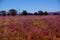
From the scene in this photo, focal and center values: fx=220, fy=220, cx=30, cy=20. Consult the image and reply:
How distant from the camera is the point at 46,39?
10109mm

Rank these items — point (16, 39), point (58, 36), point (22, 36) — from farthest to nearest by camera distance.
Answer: point (58, 36) < point (22, 36) < point (16, 39)

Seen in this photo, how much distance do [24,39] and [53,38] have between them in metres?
1.47

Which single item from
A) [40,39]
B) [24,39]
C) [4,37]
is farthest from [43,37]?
[4,37]

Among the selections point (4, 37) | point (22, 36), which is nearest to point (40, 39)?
point (22, 36)

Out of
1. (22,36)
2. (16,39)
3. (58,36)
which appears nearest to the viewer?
(16,39)

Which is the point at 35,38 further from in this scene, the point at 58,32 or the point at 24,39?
the point at 58,32

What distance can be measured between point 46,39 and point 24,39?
1.07 m

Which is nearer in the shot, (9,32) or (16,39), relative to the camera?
(16,39)

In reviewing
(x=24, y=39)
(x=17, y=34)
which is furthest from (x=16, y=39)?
(x=17, y=34)

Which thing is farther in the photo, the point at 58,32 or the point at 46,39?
the point at 58,32

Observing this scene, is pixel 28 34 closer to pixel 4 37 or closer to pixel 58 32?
pixel 4 37

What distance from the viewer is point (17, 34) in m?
10.6

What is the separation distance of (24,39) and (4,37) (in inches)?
36.2

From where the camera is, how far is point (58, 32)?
11.9 m
